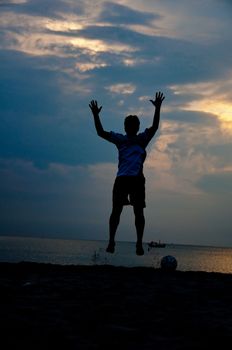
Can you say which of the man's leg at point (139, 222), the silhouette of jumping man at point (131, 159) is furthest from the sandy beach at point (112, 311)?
the silhouette of jumping man at point (131, 159)

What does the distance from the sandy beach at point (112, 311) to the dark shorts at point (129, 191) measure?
134 centimetres

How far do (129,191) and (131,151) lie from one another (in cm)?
72

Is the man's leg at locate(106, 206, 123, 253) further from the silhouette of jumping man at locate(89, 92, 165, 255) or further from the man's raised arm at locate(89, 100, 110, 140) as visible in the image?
the man's raised arm at locate(89, 100, 110, 140)

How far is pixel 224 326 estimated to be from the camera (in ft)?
15.9

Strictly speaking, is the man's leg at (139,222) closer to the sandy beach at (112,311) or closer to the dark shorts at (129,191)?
the dark shorts at (129,191)

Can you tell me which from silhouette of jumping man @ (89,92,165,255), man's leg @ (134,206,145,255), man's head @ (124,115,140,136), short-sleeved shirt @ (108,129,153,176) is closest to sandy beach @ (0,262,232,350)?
man's leg @ (134,206,145,255)

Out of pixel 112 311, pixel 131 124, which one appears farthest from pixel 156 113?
pixel 112 311

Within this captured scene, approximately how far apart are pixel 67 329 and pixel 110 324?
0.48 metres

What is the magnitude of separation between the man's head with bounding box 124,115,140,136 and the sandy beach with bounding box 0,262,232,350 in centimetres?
256

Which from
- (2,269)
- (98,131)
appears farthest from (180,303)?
(2,269)

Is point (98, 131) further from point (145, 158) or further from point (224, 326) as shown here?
point (224, 326)

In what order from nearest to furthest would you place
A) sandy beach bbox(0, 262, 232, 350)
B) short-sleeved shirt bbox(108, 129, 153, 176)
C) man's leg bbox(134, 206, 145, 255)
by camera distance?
sandy beach bbox(0, 262, 232, 350) → short-sleeved shirt bbox(108, 129, 153, 176) → man's leg bbox(134, 206, 145, 255)

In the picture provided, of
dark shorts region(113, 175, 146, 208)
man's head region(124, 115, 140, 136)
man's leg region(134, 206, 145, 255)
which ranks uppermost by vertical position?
man's head region(124, 115, 140, 136)

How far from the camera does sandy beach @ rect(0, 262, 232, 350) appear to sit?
4.14 meters
